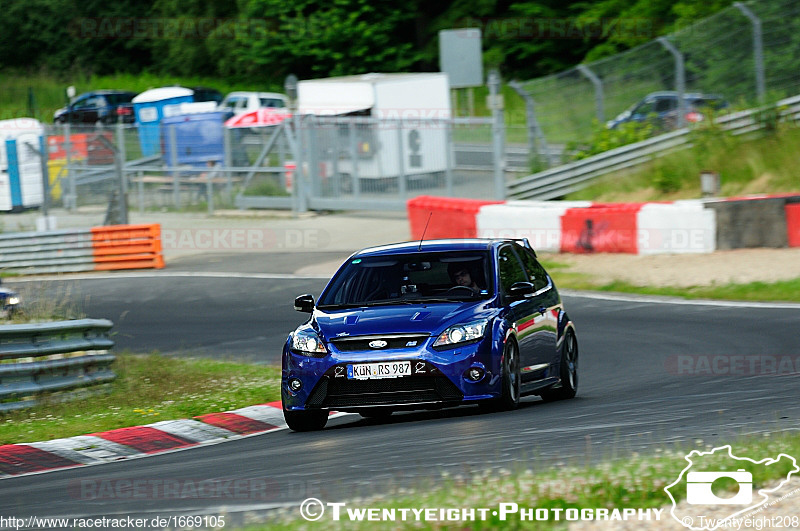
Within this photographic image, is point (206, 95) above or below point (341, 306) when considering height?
above

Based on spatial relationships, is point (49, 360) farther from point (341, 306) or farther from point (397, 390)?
point (397, 390)

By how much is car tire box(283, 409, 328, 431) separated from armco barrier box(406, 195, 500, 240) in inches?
476

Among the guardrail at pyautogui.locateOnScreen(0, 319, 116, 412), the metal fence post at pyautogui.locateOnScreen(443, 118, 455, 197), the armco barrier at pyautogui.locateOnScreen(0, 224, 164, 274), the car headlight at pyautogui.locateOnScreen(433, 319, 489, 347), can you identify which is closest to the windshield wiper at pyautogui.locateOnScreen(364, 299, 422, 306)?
the car headlight at pyautogui.locateOnScreen(433, 319, 489, 347)

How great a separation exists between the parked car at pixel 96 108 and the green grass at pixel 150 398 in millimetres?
36275

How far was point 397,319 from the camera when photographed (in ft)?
31.9

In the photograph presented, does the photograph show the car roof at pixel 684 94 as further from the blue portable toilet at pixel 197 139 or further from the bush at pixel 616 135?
the blue portable toilet at pixel 197 139

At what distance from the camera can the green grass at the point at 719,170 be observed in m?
24.4

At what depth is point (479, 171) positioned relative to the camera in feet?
92.7

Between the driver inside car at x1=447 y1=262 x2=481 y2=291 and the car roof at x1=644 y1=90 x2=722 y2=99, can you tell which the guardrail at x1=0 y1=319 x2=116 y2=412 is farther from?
the car roof at x1=644 y1=90 x2=722 y2=99

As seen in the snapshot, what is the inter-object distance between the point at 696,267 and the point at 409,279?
31.2ft

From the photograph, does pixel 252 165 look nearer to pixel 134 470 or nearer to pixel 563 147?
pixel 563 147

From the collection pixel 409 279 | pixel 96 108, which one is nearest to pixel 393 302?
pixel 409 279

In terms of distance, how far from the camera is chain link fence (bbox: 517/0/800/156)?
25.0m

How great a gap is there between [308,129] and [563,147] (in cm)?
610
